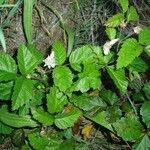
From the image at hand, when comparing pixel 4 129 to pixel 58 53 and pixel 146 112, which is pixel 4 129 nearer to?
pixel 58 53

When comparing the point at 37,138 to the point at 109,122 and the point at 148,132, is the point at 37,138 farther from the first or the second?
the point at 148,132

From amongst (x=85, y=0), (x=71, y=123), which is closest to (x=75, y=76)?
(x=71, y=123)

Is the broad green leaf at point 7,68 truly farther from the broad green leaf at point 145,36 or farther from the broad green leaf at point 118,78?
the broad green leaf at point 145,36

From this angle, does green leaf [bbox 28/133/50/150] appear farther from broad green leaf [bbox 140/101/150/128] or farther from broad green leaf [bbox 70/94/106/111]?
broad green leaf [bbox 140/101/150/128]

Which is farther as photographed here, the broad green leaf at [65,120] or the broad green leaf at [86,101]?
the broad green leaf at [86,101]

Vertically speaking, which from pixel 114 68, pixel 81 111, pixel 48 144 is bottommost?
pixel 48 144

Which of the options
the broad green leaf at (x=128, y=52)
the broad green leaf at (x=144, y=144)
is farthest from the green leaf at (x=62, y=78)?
the broad green leaf at (x=144, y=144)
